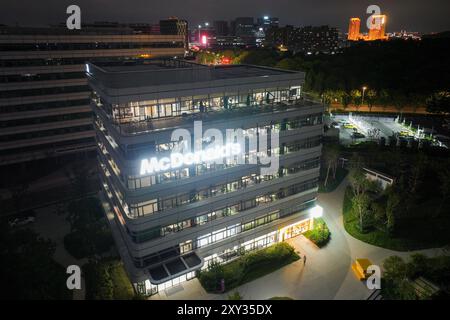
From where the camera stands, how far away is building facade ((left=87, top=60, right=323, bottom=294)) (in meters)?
31.3

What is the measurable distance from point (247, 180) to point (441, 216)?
1167 inches

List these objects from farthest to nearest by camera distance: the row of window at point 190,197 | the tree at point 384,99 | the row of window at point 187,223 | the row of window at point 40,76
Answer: the tree at point 384,99
the row of window at point 40,76
the row of window at point 187,223
the row of window at point 190,197

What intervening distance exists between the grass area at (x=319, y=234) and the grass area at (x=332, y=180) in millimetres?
12904

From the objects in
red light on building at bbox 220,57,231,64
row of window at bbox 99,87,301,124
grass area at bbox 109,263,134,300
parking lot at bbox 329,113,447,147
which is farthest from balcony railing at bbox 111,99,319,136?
red light on building at bbox 220,57,231,64

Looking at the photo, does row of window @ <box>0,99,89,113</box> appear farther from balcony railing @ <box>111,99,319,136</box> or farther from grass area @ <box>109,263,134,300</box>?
grass area @ <box>109,263,134,300</box>

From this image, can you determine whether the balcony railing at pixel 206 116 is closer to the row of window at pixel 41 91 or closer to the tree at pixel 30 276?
the tree at pixel 30 276


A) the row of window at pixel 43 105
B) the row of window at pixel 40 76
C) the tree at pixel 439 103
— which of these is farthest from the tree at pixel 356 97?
the row of window at pixel 40 76

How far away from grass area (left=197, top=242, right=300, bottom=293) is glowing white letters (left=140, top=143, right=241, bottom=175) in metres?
11.9

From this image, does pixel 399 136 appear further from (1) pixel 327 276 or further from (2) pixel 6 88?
(2) pixel 6 88

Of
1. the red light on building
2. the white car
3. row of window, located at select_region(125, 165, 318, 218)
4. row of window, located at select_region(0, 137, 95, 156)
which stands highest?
the red light on building

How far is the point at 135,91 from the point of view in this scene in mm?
30953

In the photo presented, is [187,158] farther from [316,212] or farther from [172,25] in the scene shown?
[172,25]

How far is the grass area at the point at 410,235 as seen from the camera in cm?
4212
